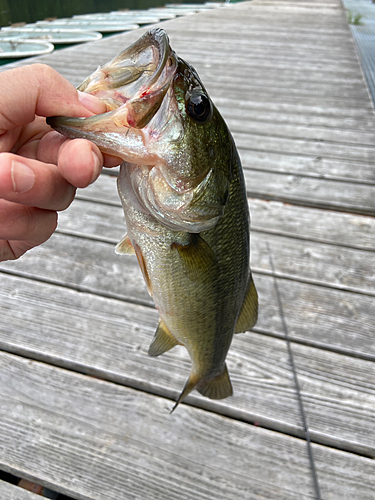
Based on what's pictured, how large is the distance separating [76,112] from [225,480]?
50.8 inches

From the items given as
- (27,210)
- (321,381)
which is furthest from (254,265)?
(27,210)

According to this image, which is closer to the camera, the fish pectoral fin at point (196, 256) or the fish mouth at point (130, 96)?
the fish mouth at point (130, 96)

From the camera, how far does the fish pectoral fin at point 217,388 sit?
122 centimetres

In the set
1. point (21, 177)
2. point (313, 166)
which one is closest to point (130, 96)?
point (21, 177)

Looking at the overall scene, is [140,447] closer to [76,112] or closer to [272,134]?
[76,112]

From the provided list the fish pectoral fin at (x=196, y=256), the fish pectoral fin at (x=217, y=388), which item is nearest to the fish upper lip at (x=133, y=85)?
the fish pectoral fin at (x=196, y=256)

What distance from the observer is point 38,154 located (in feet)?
2.82

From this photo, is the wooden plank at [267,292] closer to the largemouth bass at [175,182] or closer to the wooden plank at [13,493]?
the largemouth bass at [175,182]

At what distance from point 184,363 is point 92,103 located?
1167 millimetres

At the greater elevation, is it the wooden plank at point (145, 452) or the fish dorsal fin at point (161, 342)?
the fish dorsal fin at point (161, 342)

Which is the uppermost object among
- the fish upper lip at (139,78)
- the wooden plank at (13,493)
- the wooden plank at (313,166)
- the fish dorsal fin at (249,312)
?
the fish upper lip at (139,78)

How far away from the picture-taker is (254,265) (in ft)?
6.45

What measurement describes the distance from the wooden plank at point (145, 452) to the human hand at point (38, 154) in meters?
0.88

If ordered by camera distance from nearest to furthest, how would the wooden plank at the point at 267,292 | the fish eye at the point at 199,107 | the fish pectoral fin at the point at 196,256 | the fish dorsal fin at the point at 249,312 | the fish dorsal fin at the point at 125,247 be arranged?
the fish eye at the point at 199,107 → the fish pectoral fin at the point at 196,256 → the fish dorsal fin at the point at 125,247 → the fish dorsal fin at the point at 249,312 → the wooden plank at the point at 267,292
